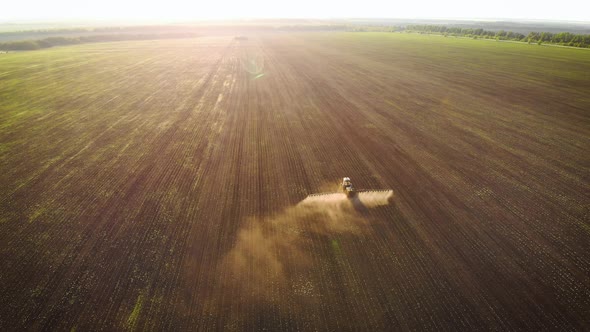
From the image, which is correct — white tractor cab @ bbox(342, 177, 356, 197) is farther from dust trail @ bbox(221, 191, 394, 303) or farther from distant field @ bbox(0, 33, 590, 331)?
distant field @ bbox(0, 33, 590, 331)

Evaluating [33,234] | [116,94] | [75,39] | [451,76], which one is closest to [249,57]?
[116,94]

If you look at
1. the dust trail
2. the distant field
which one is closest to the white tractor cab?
the dust trail

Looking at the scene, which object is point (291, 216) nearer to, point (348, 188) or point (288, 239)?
point (288, 239)

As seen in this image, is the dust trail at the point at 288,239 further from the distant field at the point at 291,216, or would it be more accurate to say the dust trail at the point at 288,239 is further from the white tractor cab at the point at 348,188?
the white tractor cab at the point at 348,188

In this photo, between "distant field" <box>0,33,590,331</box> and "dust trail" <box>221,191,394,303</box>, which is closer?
"distant field" <box>0,33,590,331</box>

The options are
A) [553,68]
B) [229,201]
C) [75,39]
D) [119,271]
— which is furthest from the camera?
[75,39]

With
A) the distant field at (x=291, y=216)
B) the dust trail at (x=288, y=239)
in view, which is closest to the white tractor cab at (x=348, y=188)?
the dust trail at (x=288, y=239)

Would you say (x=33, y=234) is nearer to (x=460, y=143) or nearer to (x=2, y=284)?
(x=2, y=284)
